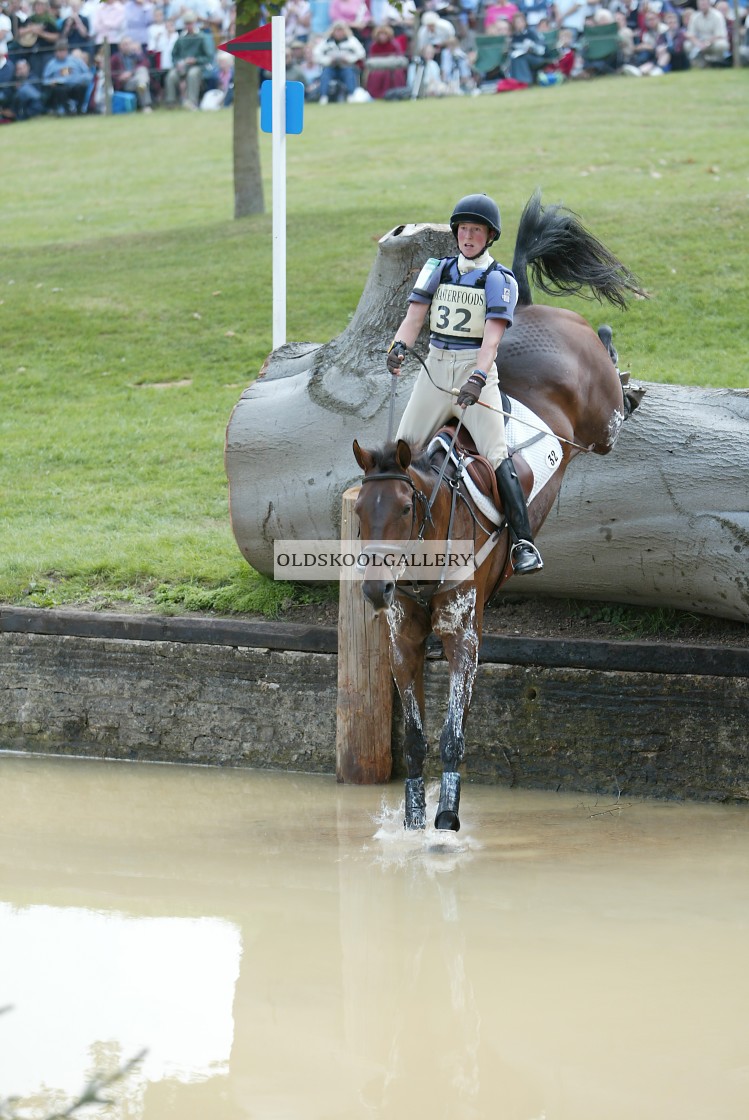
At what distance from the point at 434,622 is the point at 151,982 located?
1902 millimetres

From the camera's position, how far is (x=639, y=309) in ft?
40.2

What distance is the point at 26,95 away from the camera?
28.7 meters

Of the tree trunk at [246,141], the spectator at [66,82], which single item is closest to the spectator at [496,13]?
the spectator at [66,82]

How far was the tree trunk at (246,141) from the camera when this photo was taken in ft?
50.8

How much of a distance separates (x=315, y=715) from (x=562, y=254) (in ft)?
8.57

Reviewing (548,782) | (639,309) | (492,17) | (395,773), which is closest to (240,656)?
(395,773)

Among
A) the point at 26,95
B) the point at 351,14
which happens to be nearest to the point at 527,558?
the point at 351,14

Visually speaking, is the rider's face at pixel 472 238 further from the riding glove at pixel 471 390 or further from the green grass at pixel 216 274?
the green grass at pixel 216 274

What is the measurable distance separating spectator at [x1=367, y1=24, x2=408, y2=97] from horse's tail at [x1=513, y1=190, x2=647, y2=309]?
20069 millimetres

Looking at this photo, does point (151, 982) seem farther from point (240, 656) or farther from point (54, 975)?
point (240, 656)

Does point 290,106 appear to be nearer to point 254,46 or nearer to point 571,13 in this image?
point 254,46

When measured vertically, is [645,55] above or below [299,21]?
below

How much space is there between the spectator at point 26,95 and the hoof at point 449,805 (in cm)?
2505

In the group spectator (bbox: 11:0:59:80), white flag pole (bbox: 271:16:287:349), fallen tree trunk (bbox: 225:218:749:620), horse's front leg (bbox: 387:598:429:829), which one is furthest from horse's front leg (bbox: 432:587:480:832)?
spectator (bbox: 11:0:59:80)
